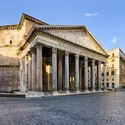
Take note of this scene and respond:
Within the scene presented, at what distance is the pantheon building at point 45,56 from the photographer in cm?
2395

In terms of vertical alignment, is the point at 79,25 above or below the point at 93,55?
above

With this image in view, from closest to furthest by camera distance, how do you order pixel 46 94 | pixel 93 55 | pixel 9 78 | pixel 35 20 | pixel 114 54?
pixel 46 94
pixel 35 20
pixel 93 55
pixel 9 78
pixel 114 54

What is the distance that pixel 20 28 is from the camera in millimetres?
35844

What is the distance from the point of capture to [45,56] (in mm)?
32344

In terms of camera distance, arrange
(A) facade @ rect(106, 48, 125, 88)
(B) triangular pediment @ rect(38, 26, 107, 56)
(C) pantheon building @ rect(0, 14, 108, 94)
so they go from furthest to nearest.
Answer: (A) facade @ rect(106, 48, 125, 88)
(B) triangular pediment @ rect(38, 26, 107, 56)
(C) pantheon building @ rect(0, 14, 108, 94)

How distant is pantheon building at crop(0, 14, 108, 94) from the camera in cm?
2395

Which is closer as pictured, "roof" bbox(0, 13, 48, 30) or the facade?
"roof" bbox(0, 13, 48, 30)

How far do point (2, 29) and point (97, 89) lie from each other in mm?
21490

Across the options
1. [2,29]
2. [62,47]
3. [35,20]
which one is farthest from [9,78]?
[62,47]

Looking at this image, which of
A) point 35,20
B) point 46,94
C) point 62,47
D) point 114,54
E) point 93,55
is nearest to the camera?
point 46,94

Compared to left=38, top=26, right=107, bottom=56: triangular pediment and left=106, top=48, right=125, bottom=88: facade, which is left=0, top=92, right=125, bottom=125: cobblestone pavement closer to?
left=38, top=26, right=107, bottom=56: triangular pediment

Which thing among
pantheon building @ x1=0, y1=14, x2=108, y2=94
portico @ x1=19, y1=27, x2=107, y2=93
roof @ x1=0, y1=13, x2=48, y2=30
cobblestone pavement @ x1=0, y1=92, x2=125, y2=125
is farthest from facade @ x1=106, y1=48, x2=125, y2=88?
cobblestone pavement @ x1=0, y1=92, x2=125, y2=125

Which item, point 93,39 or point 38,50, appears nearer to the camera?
point 38,50

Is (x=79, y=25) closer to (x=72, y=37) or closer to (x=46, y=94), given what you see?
(x=72, y=37)
